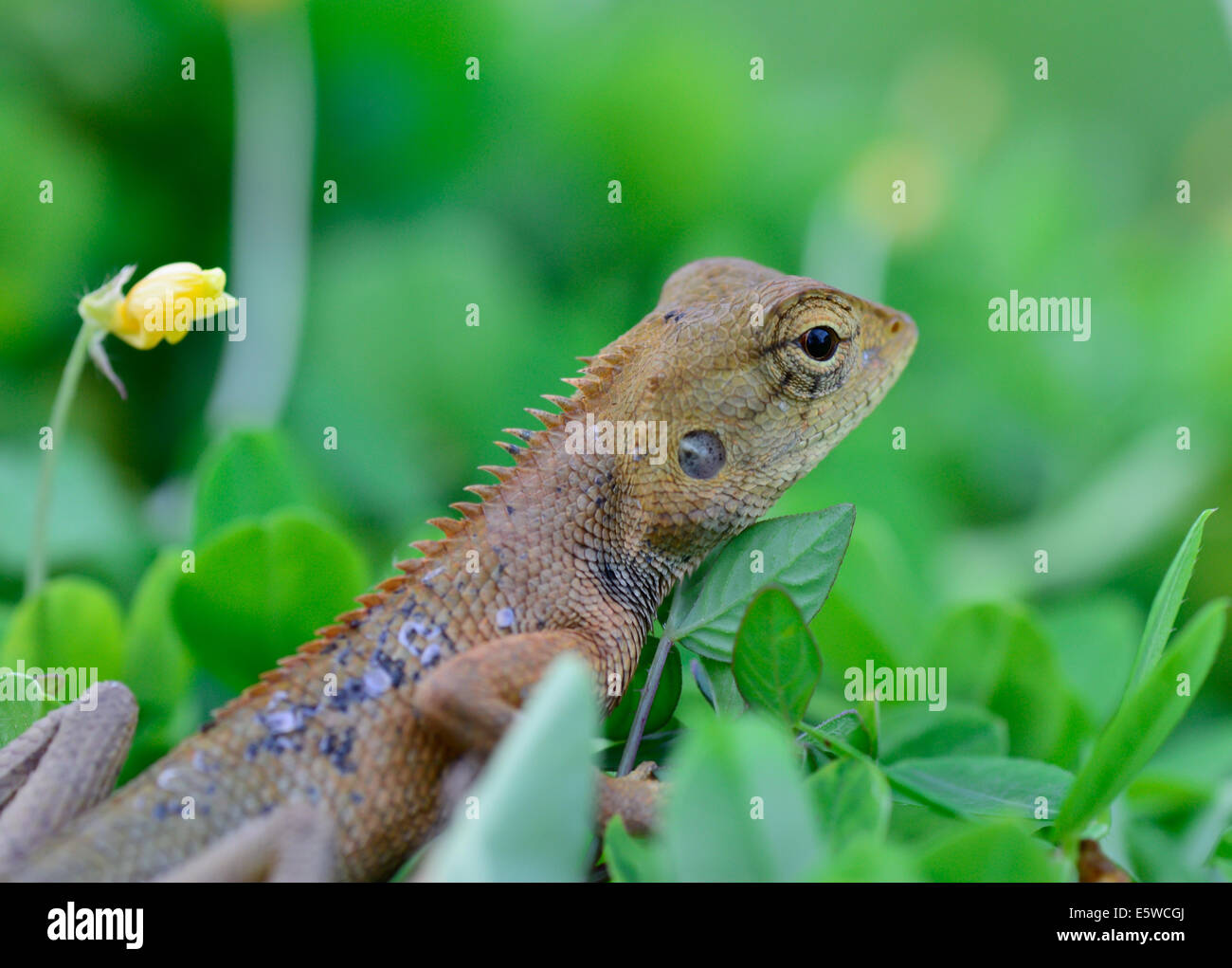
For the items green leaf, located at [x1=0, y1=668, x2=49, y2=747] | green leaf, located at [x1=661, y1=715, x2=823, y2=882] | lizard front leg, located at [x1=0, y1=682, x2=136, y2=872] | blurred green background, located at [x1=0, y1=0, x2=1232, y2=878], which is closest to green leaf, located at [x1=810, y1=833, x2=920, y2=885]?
green leaf, located at [x1=661, y1=715, x2=823, y2=882]

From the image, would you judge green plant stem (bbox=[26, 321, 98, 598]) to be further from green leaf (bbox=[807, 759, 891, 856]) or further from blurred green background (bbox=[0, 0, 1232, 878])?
green leaf (bbox=[807, 759, 891, 856])

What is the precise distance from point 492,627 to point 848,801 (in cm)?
53

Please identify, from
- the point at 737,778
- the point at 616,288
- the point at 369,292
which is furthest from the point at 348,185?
the point at 737,778

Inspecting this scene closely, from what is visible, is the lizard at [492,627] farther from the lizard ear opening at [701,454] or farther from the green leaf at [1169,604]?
the green leaf at [1169,604]

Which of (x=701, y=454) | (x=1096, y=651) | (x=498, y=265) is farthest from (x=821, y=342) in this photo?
(x=498, y=265)

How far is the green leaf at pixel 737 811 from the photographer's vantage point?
852mm

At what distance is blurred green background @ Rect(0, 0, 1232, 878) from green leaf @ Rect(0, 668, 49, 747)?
3.53 feet

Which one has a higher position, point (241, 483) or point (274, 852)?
point (241, 483)

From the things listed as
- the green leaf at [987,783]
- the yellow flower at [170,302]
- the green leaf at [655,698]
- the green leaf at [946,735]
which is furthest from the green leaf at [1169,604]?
the yellow flower at [170,302]

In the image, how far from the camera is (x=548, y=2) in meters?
4.30

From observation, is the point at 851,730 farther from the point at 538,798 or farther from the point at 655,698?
the point at 538,798

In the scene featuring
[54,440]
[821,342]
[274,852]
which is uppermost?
[821,342]

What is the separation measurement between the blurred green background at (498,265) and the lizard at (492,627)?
111cm

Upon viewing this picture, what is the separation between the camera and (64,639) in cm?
169
